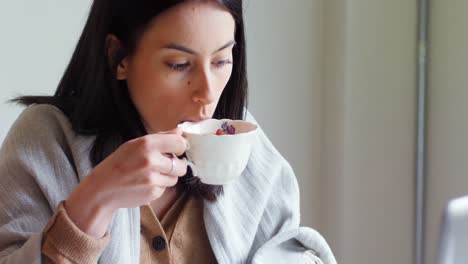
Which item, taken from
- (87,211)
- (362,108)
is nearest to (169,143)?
(87,211)

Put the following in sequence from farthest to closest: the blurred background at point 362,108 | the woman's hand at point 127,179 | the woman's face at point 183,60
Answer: the blurred background at point 362,108, the woman's face at point 183,60, the woman's hand at point 127,179

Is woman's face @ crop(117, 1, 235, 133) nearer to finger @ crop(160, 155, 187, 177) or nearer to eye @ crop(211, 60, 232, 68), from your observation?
eye @ crop(211, 60, 232, 68)

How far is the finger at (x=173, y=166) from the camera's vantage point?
2.55ft

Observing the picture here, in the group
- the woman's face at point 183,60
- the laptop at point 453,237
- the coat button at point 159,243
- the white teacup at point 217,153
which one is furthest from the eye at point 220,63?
the laptop at point 453,237

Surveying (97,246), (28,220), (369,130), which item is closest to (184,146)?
(97,246)

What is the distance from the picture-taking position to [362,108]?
1782 mm

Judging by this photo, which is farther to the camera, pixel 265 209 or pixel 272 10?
pixel 272 10

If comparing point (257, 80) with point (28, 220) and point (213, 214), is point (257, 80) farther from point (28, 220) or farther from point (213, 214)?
point (28, 220)

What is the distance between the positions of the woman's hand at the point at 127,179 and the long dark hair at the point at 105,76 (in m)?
0.24

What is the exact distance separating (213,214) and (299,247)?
0.67 ft

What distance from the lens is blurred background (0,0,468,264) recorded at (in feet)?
5.49

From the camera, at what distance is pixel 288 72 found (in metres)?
1.80

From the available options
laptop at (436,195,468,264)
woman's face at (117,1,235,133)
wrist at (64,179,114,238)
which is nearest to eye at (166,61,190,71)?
woman's face at (117,1,235,133)

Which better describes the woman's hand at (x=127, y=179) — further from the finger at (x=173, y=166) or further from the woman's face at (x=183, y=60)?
the woman's face at (x=183, y=60)
